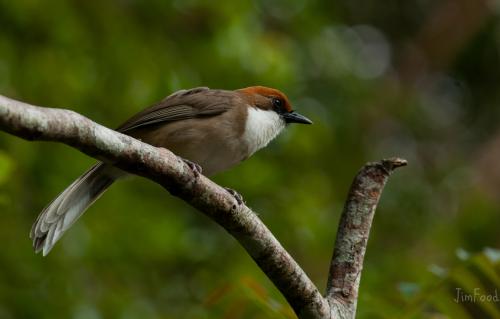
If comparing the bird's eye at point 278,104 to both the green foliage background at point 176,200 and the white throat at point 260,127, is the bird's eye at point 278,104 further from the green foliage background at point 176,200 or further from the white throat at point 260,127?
the green foliage background at point 176,200

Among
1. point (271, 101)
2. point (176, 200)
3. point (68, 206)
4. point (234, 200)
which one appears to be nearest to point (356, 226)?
point (234, 200)

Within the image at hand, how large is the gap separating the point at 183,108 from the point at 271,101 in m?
0.84

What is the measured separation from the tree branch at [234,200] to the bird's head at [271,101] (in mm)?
2025

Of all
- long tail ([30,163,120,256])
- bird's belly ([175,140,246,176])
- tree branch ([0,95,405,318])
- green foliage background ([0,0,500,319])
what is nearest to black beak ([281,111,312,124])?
bird's belly ([175,140,246,176])

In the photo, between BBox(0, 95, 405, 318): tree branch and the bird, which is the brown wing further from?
BBox(0, 95, 405, 318): tree branch

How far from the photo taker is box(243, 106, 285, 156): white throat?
5.17 meters

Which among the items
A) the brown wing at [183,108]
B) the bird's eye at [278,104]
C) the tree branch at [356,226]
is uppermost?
the bird's eye at [278,104]

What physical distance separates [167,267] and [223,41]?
2048 millimetres

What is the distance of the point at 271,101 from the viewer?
5.75 metres

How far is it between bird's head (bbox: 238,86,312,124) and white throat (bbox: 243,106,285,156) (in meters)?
0.05

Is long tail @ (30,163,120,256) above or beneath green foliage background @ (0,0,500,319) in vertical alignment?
beneath

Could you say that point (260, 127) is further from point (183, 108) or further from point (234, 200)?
Answer: point (234, 200)

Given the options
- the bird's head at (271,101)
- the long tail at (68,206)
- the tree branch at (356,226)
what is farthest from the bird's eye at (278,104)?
the tree branch at (356,226)

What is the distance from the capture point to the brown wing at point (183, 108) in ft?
16.1
